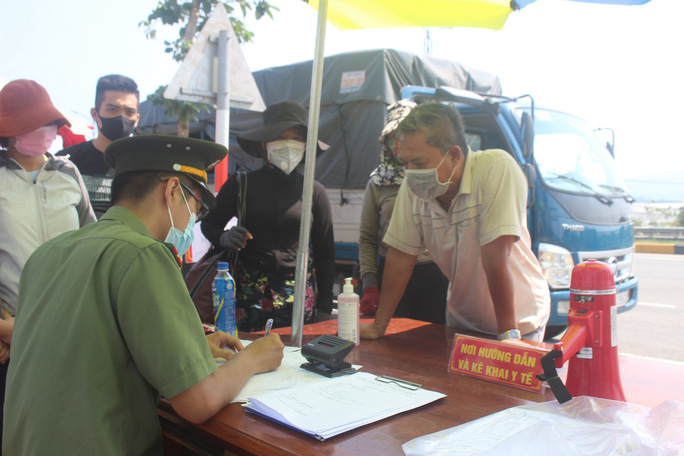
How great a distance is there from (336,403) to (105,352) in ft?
1.77

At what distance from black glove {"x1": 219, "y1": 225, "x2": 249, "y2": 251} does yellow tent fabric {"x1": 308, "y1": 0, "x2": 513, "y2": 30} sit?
1.04 m

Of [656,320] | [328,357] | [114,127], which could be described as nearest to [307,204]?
[328,357]

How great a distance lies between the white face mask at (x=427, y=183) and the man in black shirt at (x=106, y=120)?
5.57 ft

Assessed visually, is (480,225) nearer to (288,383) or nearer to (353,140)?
(288,383)

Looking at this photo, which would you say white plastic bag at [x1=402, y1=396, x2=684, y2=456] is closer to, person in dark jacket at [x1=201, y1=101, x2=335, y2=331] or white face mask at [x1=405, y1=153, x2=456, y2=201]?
white face mask at [x1=405, y1=153, x2=456, y2=201]

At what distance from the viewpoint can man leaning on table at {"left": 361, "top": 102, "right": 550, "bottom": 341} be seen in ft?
5.98

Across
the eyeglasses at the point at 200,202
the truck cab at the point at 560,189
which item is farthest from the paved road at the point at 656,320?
the eyeglasses at the point at 200,202

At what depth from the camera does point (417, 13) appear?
2.24m

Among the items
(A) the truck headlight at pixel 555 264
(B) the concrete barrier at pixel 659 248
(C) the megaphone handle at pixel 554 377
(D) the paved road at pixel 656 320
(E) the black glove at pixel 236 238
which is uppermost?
(E) the black glove at pixel 236 238

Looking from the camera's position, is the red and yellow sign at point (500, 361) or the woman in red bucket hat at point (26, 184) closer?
the red and yellow sign at point (500, 361)

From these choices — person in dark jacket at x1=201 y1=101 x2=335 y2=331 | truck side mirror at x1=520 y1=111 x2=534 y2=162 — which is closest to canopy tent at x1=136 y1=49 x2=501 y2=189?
truck side mirror at x1=520 y1=111 x2=534 y2=162

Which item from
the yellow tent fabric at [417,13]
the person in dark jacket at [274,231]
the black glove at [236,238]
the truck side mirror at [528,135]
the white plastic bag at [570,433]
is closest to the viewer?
the white plastic bag at [570,433]

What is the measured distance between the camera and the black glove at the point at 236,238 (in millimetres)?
2369

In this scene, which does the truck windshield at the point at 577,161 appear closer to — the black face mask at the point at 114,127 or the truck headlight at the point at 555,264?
the truck headlight at the point at 555,264
